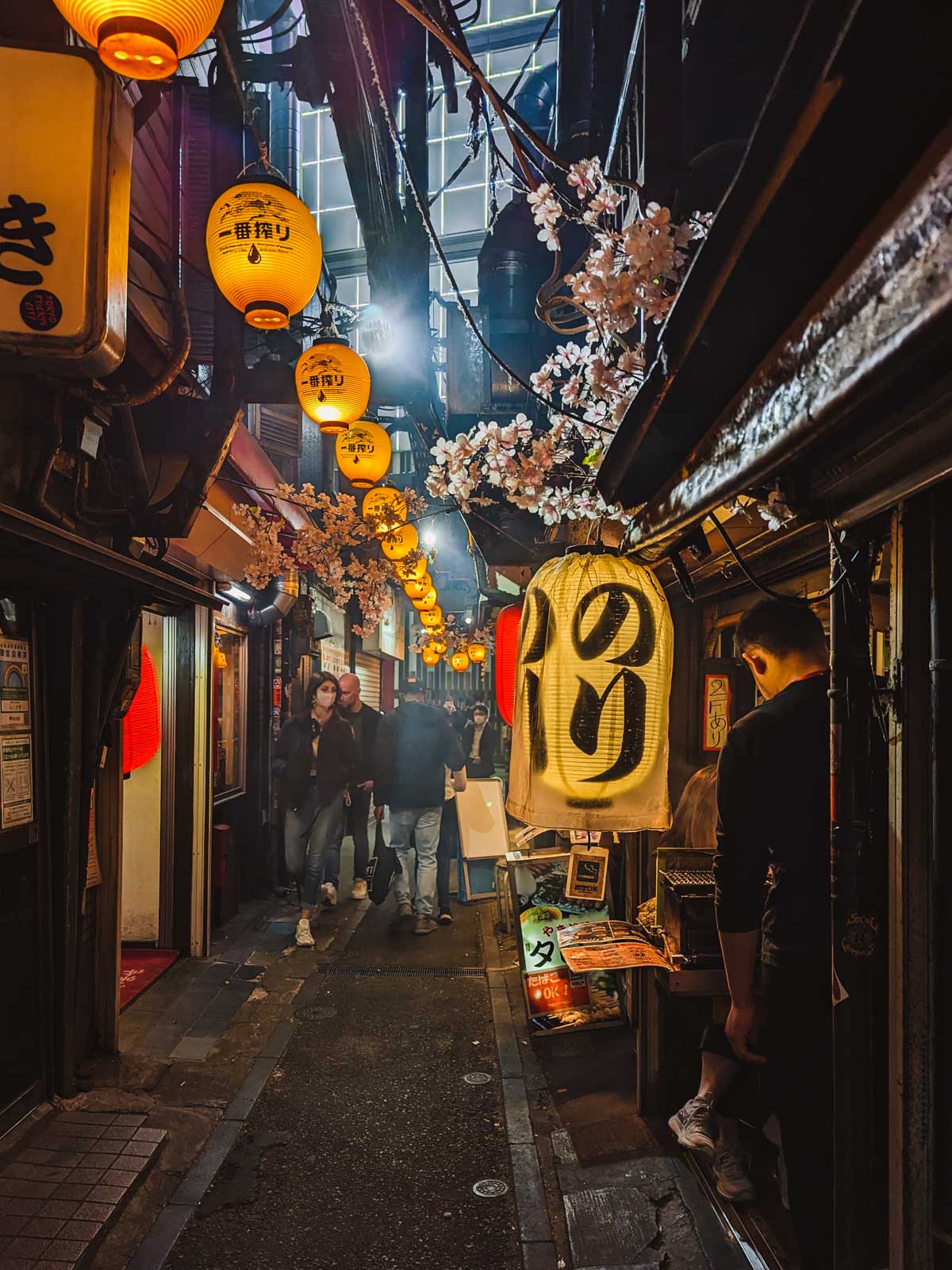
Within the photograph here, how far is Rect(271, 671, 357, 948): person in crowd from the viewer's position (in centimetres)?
1158

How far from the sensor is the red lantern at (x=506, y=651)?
10.6 metres

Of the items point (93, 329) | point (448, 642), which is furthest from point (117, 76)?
point (448, 642)

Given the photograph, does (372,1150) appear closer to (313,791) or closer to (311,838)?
(311,838)

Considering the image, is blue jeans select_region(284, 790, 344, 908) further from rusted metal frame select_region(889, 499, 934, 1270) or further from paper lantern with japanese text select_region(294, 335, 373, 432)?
rusted metal frame select_region(889, 499, 934, 1270)

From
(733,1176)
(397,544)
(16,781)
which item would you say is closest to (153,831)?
(16,781)

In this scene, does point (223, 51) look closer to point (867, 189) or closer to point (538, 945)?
point (867, 189)

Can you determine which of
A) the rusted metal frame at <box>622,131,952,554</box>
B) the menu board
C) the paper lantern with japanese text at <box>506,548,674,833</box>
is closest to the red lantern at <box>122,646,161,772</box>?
the menu board

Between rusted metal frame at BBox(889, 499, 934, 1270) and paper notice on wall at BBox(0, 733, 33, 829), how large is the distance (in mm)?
5883

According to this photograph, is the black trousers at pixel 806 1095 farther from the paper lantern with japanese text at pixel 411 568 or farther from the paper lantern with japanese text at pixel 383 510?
the paper lantern with japanese text at pixel 411 568

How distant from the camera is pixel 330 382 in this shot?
8.85m

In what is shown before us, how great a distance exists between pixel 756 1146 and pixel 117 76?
781 cm

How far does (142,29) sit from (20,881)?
5731 mm

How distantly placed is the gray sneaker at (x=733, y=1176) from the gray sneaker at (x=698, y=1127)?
7cm

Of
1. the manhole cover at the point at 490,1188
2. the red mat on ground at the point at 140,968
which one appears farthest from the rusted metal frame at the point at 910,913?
the red mat on ground at the point at 140,968
